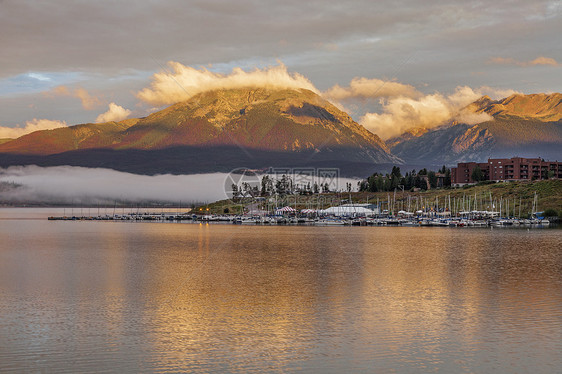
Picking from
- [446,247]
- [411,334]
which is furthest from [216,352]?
[446,247]

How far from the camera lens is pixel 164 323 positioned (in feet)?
143

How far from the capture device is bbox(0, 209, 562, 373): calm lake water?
3431 cm

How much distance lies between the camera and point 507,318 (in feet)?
148

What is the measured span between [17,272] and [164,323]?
4304 centimetres

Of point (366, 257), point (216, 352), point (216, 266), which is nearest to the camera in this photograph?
point (216, 352)

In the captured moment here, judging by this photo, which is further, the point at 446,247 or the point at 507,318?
the point at 446,247

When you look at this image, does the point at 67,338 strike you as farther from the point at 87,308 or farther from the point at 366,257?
the point at 366,257

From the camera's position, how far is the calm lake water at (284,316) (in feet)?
113

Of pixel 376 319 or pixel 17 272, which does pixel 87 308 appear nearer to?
pixel 376 319

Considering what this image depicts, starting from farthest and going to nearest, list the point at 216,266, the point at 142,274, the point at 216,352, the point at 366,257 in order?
the point at 366,257 → the point at 216,266 → the point at 142,274 → the point at 216,352

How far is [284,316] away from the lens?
152 feet

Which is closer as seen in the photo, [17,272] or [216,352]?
[216,352]

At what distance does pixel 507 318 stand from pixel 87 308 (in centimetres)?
3456

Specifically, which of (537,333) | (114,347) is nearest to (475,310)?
(537,333)
